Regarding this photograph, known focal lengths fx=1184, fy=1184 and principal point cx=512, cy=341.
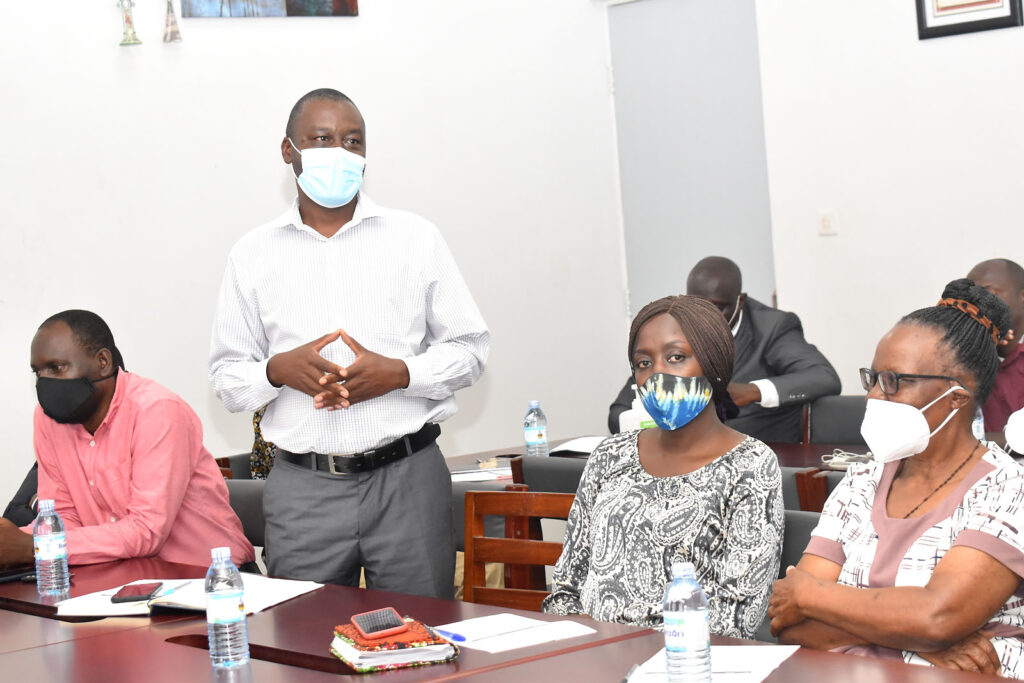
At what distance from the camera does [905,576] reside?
2096mm

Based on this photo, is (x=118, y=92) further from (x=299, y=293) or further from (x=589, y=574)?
(x=589, y=574)

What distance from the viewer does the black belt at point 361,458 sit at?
9.43 ft

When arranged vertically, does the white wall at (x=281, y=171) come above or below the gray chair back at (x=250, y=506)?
above

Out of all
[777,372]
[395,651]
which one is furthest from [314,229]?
[777,372]

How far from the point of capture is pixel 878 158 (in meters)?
5.83

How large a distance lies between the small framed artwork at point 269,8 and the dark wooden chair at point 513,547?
11.3 ft

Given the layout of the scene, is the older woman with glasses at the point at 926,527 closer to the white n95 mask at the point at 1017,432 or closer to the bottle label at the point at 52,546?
the white n95 mask at the point at 1017,432

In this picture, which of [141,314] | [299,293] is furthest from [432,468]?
[141,314]

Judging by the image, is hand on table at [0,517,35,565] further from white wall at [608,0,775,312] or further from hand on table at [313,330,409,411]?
white wall at [608,0,775,312]

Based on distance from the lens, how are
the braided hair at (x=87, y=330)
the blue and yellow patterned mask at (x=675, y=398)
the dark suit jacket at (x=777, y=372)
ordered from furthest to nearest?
1. the dark suit jacket at (x=777, y=372)
2. the braided hair at (x=87, y=330)
3. the blue and yellow patterned mask at (x=675, y=398)

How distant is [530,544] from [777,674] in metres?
1.11

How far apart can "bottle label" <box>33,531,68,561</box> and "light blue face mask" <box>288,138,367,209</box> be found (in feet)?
3.33

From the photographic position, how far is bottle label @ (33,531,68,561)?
108 inches

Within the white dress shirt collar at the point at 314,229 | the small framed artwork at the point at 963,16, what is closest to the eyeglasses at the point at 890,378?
the white dress shirt collar at the point at 314,229
